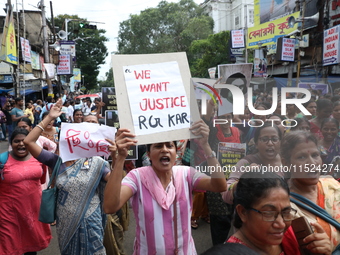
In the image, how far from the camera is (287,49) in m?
15.2

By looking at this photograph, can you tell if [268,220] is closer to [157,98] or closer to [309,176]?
[309,176]

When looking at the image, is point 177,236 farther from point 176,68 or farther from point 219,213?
point 219,213

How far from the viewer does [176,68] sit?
6.92 feet

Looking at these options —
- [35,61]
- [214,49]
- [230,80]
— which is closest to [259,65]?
[214,49]

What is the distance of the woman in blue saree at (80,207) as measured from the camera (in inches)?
113

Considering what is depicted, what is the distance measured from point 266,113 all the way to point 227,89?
0.30 metres

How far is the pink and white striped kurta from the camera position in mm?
2119

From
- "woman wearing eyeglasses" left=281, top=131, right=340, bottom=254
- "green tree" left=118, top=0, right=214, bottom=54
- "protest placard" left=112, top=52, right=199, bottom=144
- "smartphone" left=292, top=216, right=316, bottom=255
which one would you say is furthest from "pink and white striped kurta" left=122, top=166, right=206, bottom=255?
"green tree" left=118, top=0, right=214, bottom=54

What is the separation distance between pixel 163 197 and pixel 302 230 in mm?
878

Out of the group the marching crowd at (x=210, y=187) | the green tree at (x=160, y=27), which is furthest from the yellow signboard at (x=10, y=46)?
the green tree at (x=160, y=27)

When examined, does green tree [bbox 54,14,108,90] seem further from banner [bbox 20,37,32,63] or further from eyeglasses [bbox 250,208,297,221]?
eyeglasses [bbox 250,208,297,221]

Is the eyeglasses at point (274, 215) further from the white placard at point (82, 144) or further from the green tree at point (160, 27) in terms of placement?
the green tree at point (160, 27)

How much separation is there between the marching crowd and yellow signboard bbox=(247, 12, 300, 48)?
54.1 feet

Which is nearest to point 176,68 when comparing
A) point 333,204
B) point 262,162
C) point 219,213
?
point 262,162
